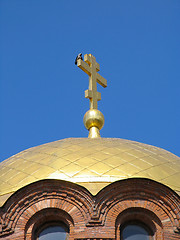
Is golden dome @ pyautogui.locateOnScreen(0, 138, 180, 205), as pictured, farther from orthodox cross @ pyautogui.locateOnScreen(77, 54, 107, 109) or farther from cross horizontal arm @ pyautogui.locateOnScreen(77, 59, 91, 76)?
cross horizontal arm @ pyautogui.locateOnScreen(77, 59, 91, 76)

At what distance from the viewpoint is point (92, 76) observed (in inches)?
665

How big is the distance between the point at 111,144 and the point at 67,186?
72.1 inches

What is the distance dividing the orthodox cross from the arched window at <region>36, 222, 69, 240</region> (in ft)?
13.4

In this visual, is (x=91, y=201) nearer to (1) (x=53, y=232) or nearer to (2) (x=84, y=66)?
(1) (x=53, y=232)

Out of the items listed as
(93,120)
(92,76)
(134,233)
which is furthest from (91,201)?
(92,76)

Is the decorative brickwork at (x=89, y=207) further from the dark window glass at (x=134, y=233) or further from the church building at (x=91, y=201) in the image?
the dark window glass at (x=134, y=233)

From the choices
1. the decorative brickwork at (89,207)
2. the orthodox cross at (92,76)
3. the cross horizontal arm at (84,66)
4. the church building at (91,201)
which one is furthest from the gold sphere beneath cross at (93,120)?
the decorative brickwork at (89,207)

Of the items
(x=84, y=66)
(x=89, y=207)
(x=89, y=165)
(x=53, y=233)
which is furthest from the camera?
(x=84, y=66)

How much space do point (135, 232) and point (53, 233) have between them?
142 centimetres

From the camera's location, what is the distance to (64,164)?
13602mm

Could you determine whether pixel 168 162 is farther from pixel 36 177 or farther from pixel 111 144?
pixel 36 177

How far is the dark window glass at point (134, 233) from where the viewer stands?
1302 cm

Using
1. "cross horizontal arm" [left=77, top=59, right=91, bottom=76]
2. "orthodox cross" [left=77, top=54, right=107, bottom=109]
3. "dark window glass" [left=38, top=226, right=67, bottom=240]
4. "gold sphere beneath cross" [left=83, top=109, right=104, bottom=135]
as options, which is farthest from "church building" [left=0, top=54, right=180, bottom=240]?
"cross horizontal arm" [left=77, top=59, right=91, bottom=76]

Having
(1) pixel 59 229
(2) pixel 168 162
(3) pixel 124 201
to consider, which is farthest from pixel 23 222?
(2) pixel 168 162
